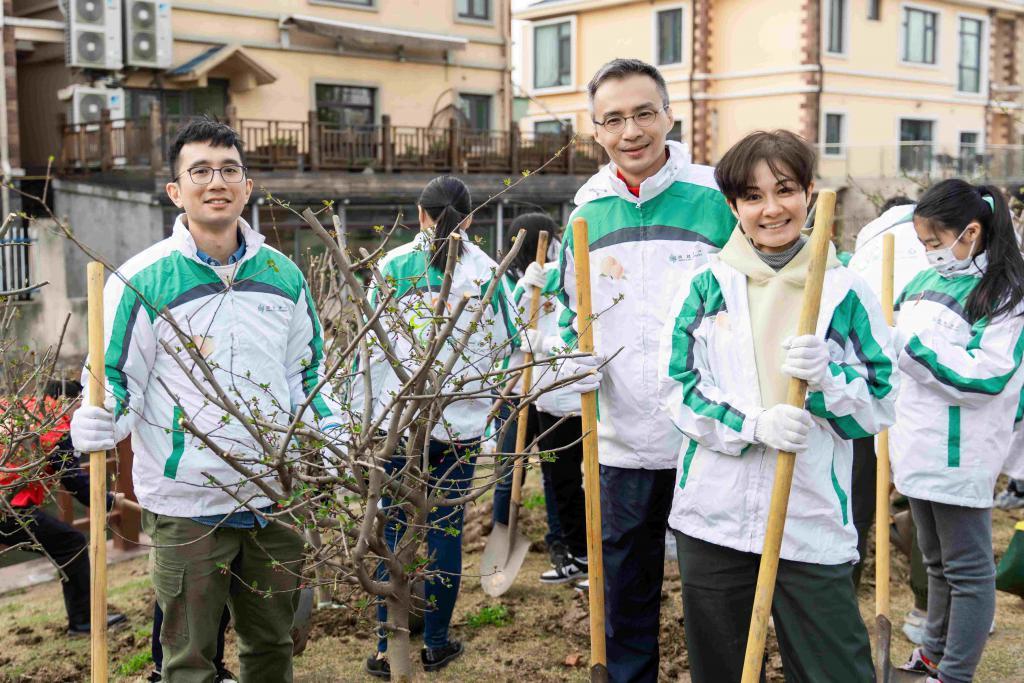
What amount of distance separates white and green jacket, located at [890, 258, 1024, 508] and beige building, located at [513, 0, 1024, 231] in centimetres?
2211

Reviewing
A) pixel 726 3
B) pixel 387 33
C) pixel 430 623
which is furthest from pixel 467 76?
pixel 430 623

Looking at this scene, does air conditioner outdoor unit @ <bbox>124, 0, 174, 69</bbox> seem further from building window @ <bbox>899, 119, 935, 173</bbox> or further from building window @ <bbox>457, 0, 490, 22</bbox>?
building window @ <bbox>899, 119, 935, 173</bbox>

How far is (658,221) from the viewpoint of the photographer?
11.4ft

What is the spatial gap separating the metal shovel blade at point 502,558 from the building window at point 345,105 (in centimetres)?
1459

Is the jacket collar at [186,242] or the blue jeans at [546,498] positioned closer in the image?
the jacket collar at [186,242]

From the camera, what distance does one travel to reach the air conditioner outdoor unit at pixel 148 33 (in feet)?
51.6

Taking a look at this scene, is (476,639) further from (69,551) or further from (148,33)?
(148,33)

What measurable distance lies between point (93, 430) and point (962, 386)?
2.93 metres

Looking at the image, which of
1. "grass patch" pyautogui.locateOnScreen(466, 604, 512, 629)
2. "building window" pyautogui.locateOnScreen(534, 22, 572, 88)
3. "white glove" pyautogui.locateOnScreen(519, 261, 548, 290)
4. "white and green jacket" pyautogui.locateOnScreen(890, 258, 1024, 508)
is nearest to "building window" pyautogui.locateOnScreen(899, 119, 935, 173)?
"building window" pyautogui.locateOnScreen(534, 22, 572, 88)

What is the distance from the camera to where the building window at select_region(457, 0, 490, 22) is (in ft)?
67.7

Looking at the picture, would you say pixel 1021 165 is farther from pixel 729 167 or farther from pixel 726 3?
pixel 729 167

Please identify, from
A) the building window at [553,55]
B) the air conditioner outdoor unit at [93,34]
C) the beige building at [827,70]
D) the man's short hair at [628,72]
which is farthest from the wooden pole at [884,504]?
the building window at [553,55]

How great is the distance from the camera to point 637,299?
3.48 m

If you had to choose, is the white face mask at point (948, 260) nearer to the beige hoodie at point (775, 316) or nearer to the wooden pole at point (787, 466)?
the beige hoodie at point (775, 316)
